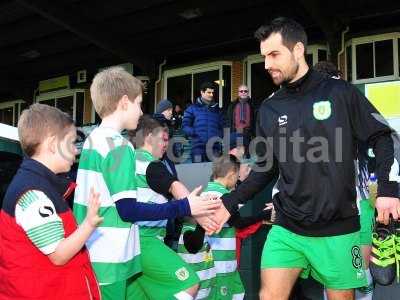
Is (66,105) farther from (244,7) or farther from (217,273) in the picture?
(217,273)

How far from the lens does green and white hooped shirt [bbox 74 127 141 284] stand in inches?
125

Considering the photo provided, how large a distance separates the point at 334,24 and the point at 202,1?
3402 millimetres

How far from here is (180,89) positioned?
1848cm

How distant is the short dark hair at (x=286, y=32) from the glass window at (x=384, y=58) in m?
11.6

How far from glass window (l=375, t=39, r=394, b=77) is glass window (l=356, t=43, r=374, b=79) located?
0.46 ft

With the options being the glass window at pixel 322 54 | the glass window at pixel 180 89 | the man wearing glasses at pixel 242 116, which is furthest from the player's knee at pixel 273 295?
the glass window at pixel 180 89

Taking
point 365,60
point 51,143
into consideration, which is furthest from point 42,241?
point 365,60

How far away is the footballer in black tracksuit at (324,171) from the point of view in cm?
326

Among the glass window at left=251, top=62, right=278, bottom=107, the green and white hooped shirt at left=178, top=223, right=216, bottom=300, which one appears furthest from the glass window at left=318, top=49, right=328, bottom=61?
the green and white hooped shirt at left=178, top=223, right=216, bottom=300

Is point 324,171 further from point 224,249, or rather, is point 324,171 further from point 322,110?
point 224,249

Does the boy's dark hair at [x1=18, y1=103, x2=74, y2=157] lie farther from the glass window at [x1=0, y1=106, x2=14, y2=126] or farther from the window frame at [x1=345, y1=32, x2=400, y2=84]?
the glass window at [x1=0, y1=106, x2=14, y2=126]

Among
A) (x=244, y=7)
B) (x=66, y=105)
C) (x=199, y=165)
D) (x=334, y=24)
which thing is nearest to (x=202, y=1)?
(x=244, y=7)

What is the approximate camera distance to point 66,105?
22.2 metres

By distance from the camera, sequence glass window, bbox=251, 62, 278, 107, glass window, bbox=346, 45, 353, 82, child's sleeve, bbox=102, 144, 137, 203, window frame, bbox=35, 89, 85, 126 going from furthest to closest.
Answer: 1. window frame, bbox=35, 89, 85, 126
2. glass window, bbox=251, 62, 278, 107
3. glass window, bbox=346, 45, 353, 82
4. child's sleeve, bbox=102, 144, 137, 203
